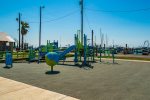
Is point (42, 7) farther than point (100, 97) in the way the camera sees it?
Yes

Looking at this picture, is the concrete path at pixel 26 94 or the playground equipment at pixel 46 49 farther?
the playground equipment at pixel 46 49

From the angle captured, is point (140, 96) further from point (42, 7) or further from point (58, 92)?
point (42, 7)

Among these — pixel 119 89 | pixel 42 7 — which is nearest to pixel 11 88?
Result: pixel 119 89

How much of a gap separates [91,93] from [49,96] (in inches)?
68.3

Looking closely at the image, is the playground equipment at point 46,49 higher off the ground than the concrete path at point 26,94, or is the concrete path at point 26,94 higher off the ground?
the playground equipment at point 46,49

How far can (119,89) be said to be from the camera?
30.5ft

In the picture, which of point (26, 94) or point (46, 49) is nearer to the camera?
point (26, 94)

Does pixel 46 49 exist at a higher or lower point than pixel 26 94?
higher

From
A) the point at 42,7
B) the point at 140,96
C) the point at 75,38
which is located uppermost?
the point at 42,7

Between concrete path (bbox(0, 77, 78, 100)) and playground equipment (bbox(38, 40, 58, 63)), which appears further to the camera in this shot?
playground equipment (bbox(38, 40, 58, 63))

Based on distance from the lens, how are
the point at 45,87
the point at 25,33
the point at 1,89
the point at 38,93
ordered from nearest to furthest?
the point at 38,93 < the point at 1,89 < the point at 45,87 < the point at 25,33

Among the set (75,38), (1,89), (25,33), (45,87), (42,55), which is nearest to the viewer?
(1,89)

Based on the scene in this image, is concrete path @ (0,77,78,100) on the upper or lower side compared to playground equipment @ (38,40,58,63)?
lower

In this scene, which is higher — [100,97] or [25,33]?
[25,33]
